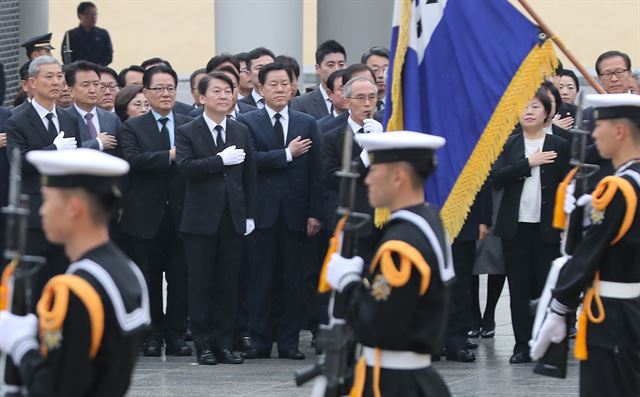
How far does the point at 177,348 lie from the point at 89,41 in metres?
8.29

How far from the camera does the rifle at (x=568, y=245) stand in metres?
6.82

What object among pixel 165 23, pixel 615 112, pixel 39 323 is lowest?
pixel 39 323

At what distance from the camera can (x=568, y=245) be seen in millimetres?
6918

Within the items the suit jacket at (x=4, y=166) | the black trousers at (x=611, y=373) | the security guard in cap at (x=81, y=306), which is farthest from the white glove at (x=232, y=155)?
the security guard in cap at (x=81, y=306)

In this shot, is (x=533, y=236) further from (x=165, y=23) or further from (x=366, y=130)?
(x=165, y=23)

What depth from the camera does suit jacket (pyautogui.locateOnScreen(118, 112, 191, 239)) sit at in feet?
34.1

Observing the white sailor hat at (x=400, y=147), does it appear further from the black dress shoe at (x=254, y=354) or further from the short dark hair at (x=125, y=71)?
the short dark hair at (x=125, y=71)

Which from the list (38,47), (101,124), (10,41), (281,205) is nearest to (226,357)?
(281,205)

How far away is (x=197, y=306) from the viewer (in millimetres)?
10016

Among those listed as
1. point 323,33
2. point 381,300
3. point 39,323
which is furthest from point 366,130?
point 323,33

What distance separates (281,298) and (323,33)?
23.1ft

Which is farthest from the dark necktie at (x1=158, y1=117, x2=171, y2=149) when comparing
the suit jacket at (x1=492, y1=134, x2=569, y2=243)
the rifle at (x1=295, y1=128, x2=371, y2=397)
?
the rifle at (x1=295, y1=128, x2=371, y2=397)

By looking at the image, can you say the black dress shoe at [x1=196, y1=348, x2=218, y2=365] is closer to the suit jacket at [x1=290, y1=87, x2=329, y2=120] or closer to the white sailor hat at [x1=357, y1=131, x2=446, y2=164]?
the suit jacket at [x1=290, y1=87, x2=329, y2=120]

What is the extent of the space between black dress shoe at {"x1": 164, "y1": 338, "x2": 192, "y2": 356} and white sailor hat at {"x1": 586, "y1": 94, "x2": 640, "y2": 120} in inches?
179
